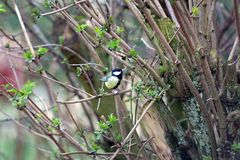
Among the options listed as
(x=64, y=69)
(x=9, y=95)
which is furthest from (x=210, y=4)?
(x=64, y=69)

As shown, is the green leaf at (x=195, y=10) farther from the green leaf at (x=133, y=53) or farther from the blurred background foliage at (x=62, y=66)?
the blurred background foliage at (x=62, y=66)

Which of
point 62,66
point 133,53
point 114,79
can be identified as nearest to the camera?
point 133,53

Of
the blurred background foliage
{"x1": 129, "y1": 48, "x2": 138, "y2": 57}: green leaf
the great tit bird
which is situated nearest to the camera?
{"x1": 129, "y1": 48, "x2": 138, "y2": 57}: green leaf

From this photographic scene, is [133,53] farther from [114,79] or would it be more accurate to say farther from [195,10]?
[195,10]

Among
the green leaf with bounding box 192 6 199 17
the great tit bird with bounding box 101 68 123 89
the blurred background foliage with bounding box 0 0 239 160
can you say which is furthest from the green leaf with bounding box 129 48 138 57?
the blurred background foliage with bounding box 0 0 239 160

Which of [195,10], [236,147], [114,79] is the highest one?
[195,10]

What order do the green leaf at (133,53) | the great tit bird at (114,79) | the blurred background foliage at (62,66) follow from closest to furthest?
the green leaf at (133,53)
the great tit bird at (114,79)
the blurred background foliage at (62,66)

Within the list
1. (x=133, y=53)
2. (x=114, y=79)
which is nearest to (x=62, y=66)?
(x=114, y=79)

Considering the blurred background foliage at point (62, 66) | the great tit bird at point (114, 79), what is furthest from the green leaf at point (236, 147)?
the great tit bird at point (114, 79)

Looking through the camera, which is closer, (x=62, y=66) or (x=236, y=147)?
(x=236, y=147)

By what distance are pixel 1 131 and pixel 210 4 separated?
9.47 feet

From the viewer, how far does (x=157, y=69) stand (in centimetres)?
221

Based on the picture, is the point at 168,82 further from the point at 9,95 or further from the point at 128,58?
the point at 9,95

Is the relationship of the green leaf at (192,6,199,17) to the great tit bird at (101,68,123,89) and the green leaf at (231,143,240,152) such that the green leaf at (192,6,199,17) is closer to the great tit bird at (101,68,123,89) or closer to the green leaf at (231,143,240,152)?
the great tit bird at (101,68,123,89)
